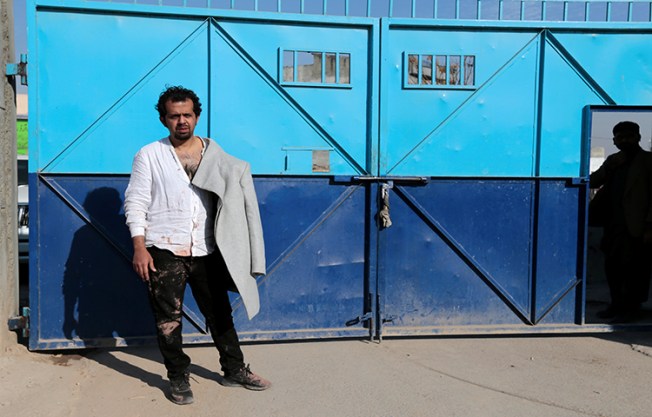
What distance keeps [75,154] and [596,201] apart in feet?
17.8

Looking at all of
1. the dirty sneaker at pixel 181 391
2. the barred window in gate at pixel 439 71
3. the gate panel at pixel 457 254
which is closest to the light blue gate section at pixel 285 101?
the barred window in gate at pixel 439 71

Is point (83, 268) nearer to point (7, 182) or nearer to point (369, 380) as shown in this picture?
point (7, 182)

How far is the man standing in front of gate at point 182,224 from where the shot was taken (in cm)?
376

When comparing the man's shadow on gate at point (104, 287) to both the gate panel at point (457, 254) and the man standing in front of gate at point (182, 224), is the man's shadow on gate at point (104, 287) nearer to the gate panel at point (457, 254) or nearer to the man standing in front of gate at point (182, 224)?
the man standing in front of gate at point (182, 224)

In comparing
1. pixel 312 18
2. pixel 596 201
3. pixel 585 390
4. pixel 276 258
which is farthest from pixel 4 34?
pixel 596 201

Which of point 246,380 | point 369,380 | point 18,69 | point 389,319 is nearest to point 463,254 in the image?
point 389,319

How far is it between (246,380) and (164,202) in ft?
4.33

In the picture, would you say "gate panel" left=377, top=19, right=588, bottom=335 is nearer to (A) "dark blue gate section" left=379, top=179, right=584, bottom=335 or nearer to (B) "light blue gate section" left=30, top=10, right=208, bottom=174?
(A) "dark blue gate section" left=379, top=179, right=584, bottom=335

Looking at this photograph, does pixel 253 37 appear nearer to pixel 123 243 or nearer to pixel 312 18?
pixel 312 18

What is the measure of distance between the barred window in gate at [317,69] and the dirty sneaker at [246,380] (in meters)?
2.26

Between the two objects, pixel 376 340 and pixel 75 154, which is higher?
pixel 75 154

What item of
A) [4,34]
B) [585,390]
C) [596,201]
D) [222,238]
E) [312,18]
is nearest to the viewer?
[222,238]

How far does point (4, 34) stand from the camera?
4.48m

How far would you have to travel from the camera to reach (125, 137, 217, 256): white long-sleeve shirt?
3750 mm
